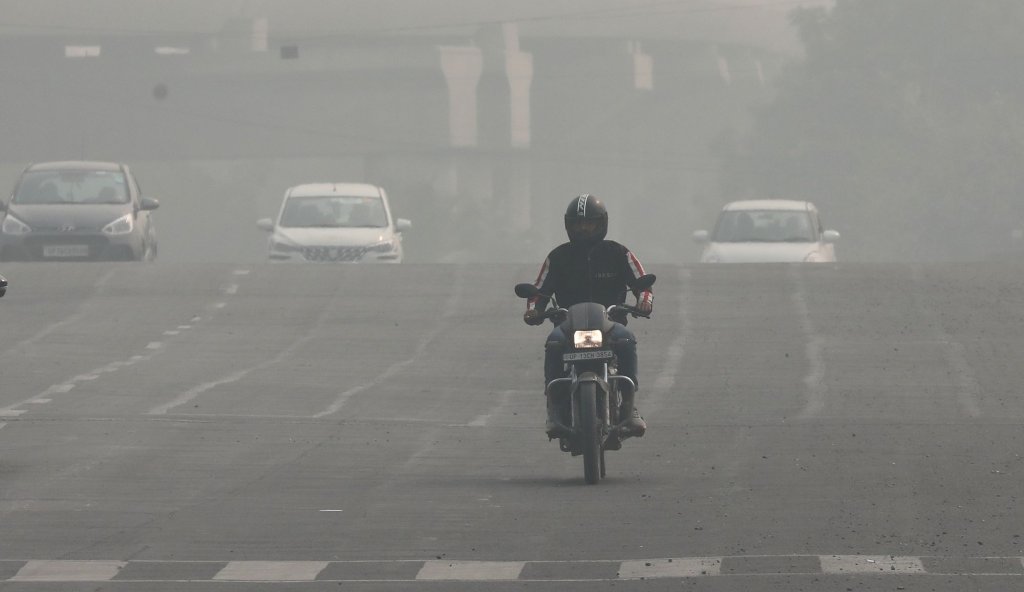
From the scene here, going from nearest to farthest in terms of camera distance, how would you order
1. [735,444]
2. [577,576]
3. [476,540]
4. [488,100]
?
1. [577,576]
2. [476,540]
3. [735,444]
4. [488,100]

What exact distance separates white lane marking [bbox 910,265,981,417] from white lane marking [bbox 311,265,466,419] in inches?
188

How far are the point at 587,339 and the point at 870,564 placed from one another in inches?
138

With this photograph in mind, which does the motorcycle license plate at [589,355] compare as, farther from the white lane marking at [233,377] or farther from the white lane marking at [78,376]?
the white lane marking at [78,376]

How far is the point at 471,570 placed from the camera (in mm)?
8227

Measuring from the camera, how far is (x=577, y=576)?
8.00 meters

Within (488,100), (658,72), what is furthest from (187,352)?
(658,72)

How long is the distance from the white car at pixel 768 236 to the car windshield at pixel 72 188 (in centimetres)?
933

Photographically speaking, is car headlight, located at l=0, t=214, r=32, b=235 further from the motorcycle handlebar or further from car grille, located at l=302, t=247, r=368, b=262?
the motorcycle handlebar

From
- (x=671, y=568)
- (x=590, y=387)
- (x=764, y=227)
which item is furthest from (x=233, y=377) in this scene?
(x=764, y=227)

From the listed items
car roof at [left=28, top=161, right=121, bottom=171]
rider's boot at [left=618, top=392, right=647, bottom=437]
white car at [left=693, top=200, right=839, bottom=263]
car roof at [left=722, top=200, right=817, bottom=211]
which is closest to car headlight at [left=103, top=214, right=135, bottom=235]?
car roof at [left=28, top=161, right=121, bottom=171]

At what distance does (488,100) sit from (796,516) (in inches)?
3687

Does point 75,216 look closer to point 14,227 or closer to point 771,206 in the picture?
point 14,227

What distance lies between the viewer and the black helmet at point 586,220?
1177cm

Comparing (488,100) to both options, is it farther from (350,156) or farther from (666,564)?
(666,564)
